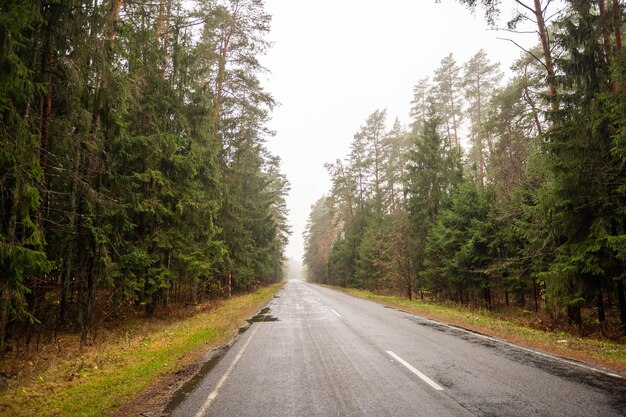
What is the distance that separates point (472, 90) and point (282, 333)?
3057 centimetres

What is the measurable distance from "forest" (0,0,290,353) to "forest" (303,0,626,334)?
12411mm

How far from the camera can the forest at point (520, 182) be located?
10.7 meters

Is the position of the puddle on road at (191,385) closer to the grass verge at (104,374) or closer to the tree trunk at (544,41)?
the grass verge at (104,374)

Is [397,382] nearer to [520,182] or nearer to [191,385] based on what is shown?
[191,385]

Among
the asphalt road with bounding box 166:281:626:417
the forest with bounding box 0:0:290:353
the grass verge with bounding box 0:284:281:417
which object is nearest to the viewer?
the asphalt road with bounding box 166:281:626:417

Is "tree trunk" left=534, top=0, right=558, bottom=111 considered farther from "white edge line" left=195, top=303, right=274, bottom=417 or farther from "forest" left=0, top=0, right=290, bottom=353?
"forest" left=0, top=0, right=290, bottom=353

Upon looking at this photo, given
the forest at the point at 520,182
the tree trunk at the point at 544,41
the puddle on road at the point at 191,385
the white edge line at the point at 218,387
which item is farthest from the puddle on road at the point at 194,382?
the tree trunk at the point at 544,41

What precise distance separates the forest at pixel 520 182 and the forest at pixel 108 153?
12411mm

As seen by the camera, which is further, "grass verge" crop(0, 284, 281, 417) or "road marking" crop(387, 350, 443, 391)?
"road marking" crop(387, 350, 443, 391)

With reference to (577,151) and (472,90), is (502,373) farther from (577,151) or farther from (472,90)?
(472,90)

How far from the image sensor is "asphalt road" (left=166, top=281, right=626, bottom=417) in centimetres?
470

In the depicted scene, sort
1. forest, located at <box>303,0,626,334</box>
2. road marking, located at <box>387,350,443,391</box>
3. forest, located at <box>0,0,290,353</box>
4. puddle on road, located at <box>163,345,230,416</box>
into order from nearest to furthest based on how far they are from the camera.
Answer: puddle on road, located at <box>163,345,230,416</box>
road marking, located at <box>387,350,443,391</box>
forest, located at <box>0,0,290,353</box>
forest, located at <box>303,0,626,334</box>

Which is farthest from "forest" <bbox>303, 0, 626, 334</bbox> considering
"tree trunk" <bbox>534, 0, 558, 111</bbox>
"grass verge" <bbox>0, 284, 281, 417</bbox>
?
"grass verge" <bbox>0, 284, 281, 417</bbox>

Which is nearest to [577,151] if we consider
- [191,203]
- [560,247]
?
[560,247]
